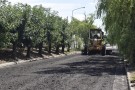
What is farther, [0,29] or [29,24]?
[29,24]

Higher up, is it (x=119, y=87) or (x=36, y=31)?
(x=36, y=31)

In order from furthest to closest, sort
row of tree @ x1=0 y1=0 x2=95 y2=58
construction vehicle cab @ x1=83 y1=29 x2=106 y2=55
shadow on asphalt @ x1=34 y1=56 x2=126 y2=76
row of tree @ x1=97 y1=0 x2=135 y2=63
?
1. construction vehicle cab @ x1=83 y1=29 x2=106 y2=55
2. row of tree @ x1=0 y1=0 x2=95 y2=58
3. shadow on asphalt @ x1=34 y1=56 x2=126 y2=76
4. row of tree @ x1=97 y1=0 x2=135 y2=63

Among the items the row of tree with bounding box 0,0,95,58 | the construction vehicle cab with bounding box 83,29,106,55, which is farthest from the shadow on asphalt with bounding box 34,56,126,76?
the construction vehicle cab with bounding box 83,29,106,55

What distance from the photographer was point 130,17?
83.3 ft

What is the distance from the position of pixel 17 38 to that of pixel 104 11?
37.7 ft

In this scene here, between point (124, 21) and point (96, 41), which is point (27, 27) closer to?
point (96, 41)

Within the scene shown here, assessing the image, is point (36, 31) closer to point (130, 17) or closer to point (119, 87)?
point (130, 17)

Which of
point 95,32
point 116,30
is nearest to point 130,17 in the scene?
point 116,30

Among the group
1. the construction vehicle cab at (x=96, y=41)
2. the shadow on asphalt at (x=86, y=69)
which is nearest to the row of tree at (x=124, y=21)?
the shadow on asphalt at (x=86, y=69)

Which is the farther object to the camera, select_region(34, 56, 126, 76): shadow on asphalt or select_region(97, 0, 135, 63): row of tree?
select_region(34, 56, 126, 76): shadow on asphalt

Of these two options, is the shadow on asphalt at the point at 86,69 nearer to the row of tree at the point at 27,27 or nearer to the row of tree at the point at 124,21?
the row of tree at the point at 124,21

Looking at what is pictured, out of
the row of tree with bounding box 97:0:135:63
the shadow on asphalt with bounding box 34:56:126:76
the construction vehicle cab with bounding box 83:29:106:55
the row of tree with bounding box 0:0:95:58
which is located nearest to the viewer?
the row of tree with bounding box 97:0:135:63

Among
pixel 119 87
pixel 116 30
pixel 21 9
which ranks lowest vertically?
pixel 119 87

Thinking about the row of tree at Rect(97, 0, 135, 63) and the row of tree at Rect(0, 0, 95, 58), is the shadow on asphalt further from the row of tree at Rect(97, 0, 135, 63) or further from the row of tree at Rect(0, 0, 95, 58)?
the row of tree at Rect(0, 0, 95, 58)
